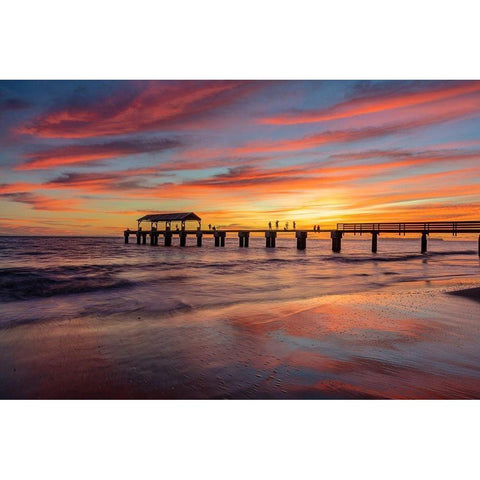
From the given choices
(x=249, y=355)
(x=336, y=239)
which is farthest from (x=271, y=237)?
(x=249, y=355)

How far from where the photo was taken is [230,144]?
12.1m

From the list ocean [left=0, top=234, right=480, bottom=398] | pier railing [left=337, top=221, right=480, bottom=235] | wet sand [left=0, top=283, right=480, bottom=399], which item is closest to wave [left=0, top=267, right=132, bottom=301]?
ocean [left=0, top=234, right=480, bottom=398]

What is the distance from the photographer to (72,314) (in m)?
6.64

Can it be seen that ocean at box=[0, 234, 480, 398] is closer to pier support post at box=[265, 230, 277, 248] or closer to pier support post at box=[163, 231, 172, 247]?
pier support post at box=[265, 230, 277, 248]

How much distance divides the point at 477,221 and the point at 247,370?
24217 mm

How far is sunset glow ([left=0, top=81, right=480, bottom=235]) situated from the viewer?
9.34 meters

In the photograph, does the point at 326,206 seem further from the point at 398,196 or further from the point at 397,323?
the point at 397,323

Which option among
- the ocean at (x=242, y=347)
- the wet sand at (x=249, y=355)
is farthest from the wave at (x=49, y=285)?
the wet sand at (x=249, y=355)

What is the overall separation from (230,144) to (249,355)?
30.6 feet

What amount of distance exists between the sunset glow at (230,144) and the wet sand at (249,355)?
5431 mm

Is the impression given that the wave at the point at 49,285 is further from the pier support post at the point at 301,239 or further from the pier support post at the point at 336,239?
the pier support post at the point at 301,239

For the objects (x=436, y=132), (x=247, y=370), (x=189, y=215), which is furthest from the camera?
(x=189, y=215)

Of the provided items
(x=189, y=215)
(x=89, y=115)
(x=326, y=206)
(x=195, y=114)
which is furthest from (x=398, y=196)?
(x=189, y=215)

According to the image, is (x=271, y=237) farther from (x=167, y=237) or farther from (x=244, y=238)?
(x=167, y=237)
